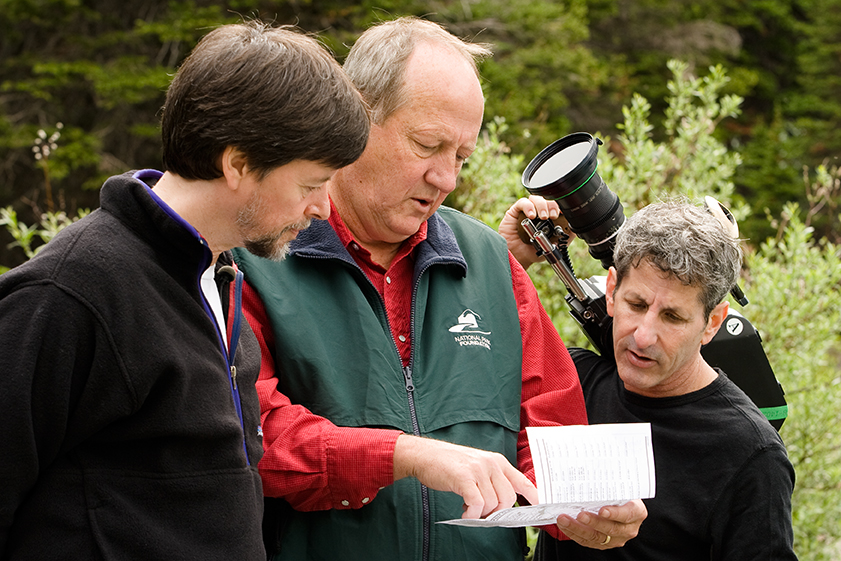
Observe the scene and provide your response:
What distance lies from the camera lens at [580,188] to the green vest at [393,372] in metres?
0.54

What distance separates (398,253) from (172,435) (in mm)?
1024

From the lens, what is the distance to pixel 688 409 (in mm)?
2619

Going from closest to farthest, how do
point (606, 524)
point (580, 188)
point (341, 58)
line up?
1. point (606, 524)
2. point (580, 188)
3. point (341, 58)

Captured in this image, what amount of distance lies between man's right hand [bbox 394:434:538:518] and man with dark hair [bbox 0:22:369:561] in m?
0.37

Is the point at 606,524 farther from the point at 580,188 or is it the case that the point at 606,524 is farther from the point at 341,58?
the point at 341,58

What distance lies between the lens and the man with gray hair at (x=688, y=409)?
2402mm

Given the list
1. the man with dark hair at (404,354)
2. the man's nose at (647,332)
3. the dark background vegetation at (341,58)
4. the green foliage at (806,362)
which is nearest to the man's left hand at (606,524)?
the man with dark hair at (404,354)

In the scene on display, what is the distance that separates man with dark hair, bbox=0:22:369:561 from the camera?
1402 mm

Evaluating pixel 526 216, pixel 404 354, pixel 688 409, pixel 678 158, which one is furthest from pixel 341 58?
pixel 404 354

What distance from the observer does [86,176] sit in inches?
513

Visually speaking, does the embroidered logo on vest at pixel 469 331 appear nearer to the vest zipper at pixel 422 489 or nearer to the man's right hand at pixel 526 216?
the vest zipper at pixel 422 489

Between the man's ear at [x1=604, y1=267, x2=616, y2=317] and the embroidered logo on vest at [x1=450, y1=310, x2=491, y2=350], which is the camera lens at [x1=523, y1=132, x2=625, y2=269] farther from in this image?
the embroidered logo on vest at [x1=450, y1=310, x2=491, y2=350]

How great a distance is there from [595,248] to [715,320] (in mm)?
512

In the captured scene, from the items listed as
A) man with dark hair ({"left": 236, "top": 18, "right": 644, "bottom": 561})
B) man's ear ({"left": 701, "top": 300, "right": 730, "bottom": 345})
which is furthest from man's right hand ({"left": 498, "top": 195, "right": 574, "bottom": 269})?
man's ear ({"left": 701, "top": 300, "right": 730, "bottom": 345})
